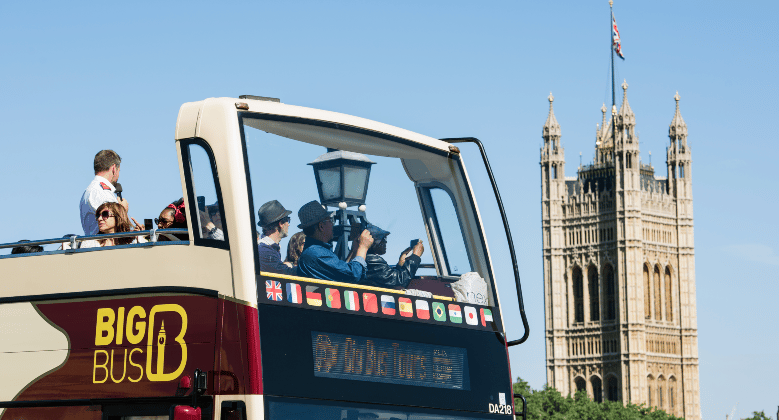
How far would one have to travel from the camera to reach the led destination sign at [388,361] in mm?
6395

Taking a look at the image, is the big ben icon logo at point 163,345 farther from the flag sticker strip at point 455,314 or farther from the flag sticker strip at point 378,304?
the flag sticker strip at point 455,314

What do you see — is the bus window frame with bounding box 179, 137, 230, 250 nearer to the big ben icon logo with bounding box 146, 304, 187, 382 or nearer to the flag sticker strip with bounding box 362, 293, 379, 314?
the big ben icon logo with bounding box 146, 304, 187, 382

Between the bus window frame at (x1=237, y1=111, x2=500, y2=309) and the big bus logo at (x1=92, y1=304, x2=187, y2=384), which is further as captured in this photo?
the bus window frame at (x1=237, y1=111, x2=500, y2=309)

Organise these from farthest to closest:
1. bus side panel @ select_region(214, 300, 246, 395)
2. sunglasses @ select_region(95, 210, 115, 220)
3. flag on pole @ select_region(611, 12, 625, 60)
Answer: flag on pole @ select_region(611, 12, 625, 60)
sunglasses @ select_region(95, 210, 115, 220)
bus side panel @ select_region(214, 300, 246, 395)

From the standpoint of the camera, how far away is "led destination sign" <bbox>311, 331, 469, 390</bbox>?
6.39 meters

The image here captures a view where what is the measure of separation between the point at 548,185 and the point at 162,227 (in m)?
88.6

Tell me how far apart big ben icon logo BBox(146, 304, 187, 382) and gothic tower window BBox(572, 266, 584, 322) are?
8880 cm

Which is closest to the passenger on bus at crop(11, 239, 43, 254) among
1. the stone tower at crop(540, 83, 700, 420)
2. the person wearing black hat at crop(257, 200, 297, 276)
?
the person wearing black hat at crop(257, 200, 297, 276)

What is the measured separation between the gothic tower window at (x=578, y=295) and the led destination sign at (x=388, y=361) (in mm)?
88091

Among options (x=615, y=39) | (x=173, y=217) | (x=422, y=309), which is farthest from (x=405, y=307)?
(x=615, y=39)

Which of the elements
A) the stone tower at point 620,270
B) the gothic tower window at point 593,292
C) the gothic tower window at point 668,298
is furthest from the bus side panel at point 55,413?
the gothic tower window at point 668,298

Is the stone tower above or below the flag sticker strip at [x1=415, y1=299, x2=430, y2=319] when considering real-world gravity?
above

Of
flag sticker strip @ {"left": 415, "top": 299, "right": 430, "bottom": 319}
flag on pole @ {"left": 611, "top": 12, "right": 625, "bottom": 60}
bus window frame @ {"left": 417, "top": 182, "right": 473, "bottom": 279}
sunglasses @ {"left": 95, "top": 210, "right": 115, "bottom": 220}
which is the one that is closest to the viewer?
flag sticker strip @ {"left": 415, "top": 299, "right": 430, "bottom": 319}

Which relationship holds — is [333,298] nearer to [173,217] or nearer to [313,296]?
[313,296]
